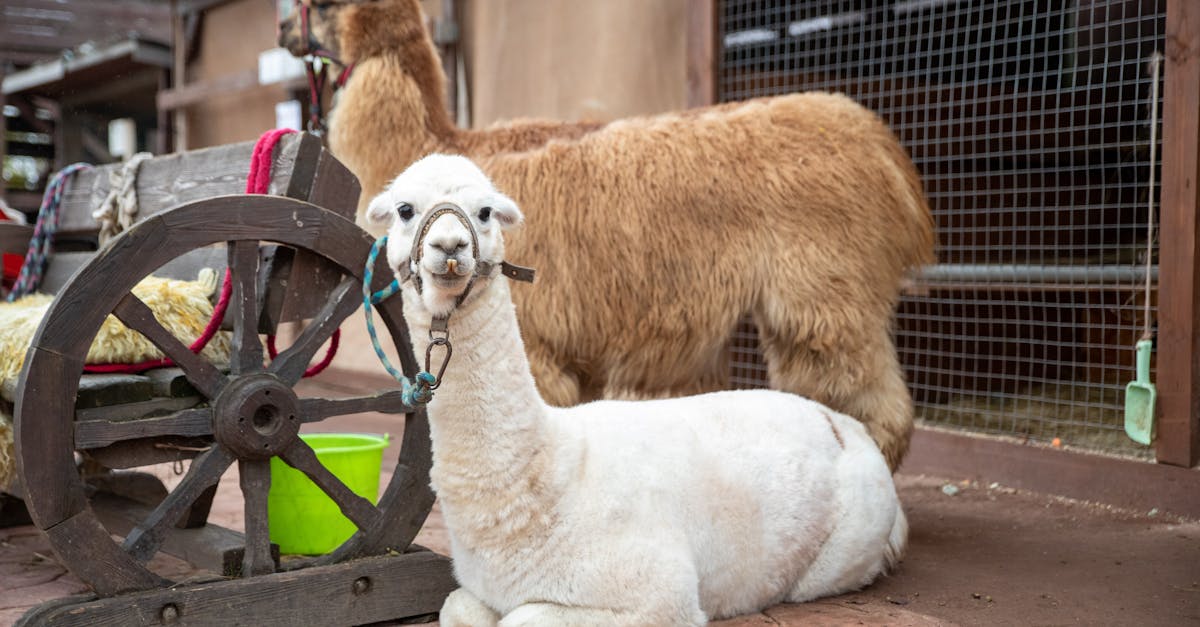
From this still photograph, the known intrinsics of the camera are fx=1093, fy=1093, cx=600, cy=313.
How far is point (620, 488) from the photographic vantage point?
2.52m

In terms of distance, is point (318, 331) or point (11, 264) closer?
point (318, 331)

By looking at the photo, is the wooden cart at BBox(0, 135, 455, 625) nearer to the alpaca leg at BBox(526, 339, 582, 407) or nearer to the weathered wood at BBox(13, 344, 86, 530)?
the weathered wood at BBox(13, 344, 86, 530)

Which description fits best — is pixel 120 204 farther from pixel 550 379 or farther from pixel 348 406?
pixel 550 379

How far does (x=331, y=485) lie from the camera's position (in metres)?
2.80

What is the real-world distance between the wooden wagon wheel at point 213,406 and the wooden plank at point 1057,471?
2.87m

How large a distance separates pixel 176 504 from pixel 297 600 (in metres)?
0.38

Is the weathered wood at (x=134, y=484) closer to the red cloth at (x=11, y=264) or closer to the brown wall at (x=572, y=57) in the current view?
the red cloth at (x=11, y=264)

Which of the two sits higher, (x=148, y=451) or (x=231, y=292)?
(x=231, y=292)

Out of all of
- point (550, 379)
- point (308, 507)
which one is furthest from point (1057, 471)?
point (308, 507)

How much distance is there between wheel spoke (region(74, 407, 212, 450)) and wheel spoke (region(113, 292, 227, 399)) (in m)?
0.06

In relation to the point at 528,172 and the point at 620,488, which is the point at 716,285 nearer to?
the point at 528,172

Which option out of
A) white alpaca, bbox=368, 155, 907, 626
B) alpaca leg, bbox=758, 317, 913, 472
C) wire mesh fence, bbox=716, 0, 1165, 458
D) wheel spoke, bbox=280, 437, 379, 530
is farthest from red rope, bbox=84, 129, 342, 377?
wire mesh fence, bbox=716, 0, 1165, 458

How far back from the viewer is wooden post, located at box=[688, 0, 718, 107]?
5.55m

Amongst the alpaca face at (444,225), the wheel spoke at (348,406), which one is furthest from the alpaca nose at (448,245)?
the wheel spoke at (348,406)
